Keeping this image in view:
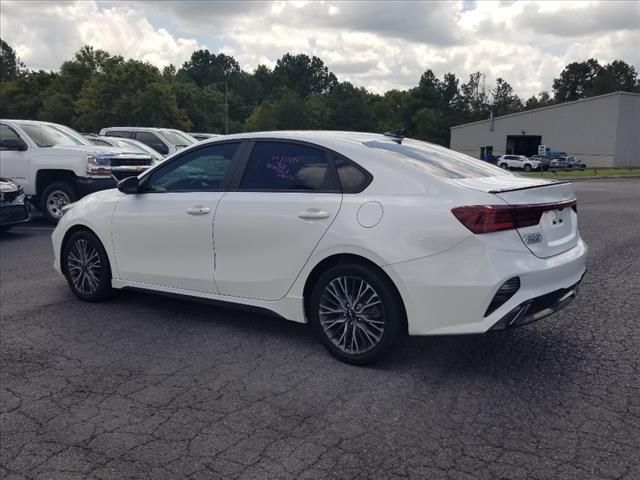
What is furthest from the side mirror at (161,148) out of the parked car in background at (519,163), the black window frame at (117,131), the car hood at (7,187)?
the parked car in background at (519,163)

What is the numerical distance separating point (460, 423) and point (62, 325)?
11.8 feet

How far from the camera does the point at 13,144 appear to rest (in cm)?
1113

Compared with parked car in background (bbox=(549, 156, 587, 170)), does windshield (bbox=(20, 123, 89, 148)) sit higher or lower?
higher

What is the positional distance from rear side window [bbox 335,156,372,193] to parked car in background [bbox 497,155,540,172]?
158 ft

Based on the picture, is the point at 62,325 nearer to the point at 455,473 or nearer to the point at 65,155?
the point at 455,473

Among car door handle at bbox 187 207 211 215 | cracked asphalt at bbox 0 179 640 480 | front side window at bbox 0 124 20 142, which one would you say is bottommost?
cracked asphalt at bbox 0 179 640 480

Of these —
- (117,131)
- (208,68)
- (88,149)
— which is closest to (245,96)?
(208,68)

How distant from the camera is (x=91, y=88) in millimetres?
62250

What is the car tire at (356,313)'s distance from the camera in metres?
4.05

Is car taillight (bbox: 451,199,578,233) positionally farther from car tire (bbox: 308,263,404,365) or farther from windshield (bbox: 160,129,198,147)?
windshield (bbox: 160,129,198,147)

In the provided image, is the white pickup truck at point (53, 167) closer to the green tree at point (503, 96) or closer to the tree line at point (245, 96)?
the tree line at point (245, 96)

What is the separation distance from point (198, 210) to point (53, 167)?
7.39m

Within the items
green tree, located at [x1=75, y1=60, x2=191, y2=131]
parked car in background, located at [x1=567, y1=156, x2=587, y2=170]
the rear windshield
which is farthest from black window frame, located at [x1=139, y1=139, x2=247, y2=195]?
green tree, located at [x1=75, y1=60, x2=191, y2=131]

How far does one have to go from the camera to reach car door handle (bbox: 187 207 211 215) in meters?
4.93
